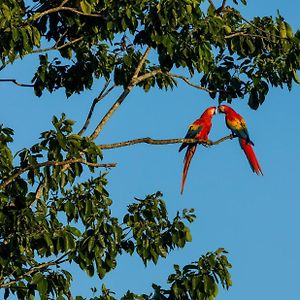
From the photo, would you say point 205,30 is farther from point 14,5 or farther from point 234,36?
point 14,5

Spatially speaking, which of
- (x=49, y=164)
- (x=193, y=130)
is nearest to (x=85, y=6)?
(x=49, y=164)

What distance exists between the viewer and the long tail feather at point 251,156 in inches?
583

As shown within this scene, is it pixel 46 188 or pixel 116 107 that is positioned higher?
pixel 116 107

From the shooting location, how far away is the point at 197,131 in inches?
591

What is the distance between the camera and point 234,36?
42.5ft

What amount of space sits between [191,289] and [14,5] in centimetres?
342

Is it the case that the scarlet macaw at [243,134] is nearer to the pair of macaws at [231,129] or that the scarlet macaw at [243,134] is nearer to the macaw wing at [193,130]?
the pair of macaws at [231,129]

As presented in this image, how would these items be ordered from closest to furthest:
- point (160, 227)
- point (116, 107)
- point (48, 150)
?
point (48, 150) → point (160, 227) → point (116, 107)

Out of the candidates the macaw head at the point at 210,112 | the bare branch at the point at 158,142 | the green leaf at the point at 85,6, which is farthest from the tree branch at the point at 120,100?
the macaw head at the point at 210,112

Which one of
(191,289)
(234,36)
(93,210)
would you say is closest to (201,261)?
(191,289)

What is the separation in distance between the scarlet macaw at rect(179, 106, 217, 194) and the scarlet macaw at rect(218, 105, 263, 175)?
0.28 metres

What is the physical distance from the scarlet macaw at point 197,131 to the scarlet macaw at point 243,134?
0.28 metres

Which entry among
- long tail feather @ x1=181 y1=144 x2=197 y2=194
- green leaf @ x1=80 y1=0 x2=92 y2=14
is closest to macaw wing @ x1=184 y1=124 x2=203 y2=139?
long tail feather @ x1=181 y1=144 x2=197 y2=194

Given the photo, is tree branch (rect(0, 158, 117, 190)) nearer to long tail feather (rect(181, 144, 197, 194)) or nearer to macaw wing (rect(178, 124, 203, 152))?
long tail feather (rect(181, 144, 197, 194))
